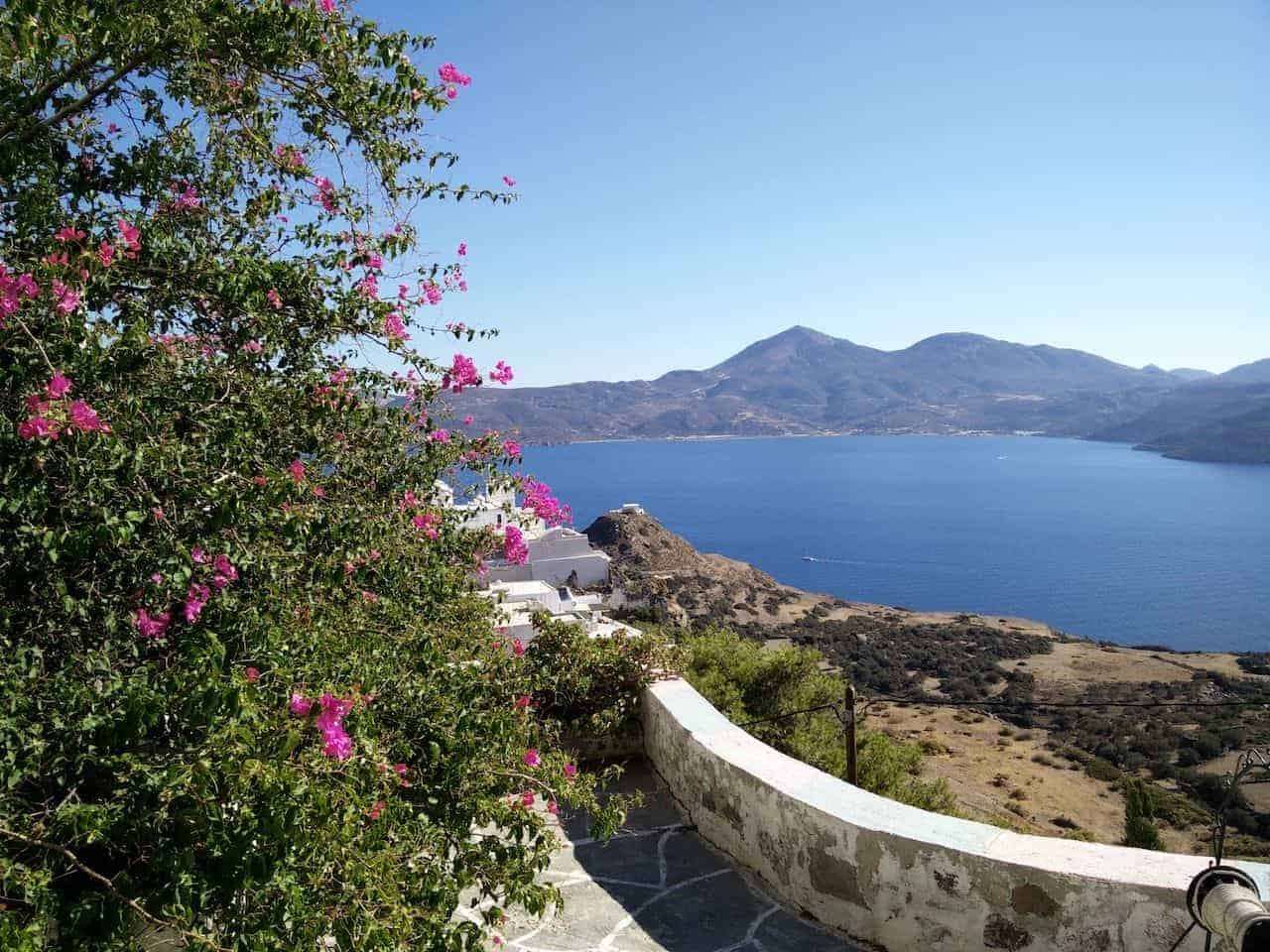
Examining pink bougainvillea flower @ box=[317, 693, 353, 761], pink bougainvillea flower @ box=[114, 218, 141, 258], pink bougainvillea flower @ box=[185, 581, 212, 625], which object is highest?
pink bougainvillea flower @ box=[114, 218, 141, 258]

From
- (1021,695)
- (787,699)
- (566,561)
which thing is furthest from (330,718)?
(566,561)

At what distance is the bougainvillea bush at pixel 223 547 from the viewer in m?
1.74

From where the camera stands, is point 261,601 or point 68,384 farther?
point 261,601

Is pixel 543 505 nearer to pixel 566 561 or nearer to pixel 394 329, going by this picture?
pixel 394 329

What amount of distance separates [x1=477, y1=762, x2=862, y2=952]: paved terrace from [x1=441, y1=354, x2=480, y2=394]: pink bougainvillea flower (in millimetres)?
2126

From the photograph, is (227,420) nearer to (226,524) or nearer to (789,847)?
(226,524)

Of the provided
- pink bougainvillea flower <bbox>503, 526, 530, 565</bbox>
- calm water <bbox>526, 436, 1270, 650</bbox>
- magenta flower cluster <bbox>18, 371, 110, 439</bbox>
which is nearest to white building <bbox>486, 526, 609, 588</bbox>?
calm water <bbox>526, 436, 1270, 650</bbox>

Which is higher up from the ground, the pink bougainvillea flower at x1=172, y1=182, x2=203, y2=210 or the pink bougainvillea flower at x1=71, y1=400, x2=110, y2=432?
the pink bougainvillea flower at x1=172, y1=182, x2=203, y2=210

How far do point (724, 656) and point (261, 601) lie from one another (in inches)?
173

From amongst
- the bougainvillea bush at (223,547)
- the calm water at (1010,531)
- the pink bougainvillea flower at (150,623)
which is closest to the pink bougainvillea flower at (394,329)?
the bougainvillea bush at (223,547)

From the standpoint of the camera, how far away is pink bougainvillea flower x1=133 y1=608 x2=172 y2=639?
2.04 metres

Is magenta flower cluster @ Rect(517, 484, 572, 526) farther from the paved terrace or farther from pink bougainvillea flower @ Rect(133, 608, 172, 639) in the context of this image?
pink bougainvillea flower @ Rect(133, 608, 172, 639)

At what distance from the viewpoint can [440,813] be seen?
262 cm

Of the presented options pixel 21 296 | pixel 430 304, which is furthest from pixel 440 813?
pixel 430 304
